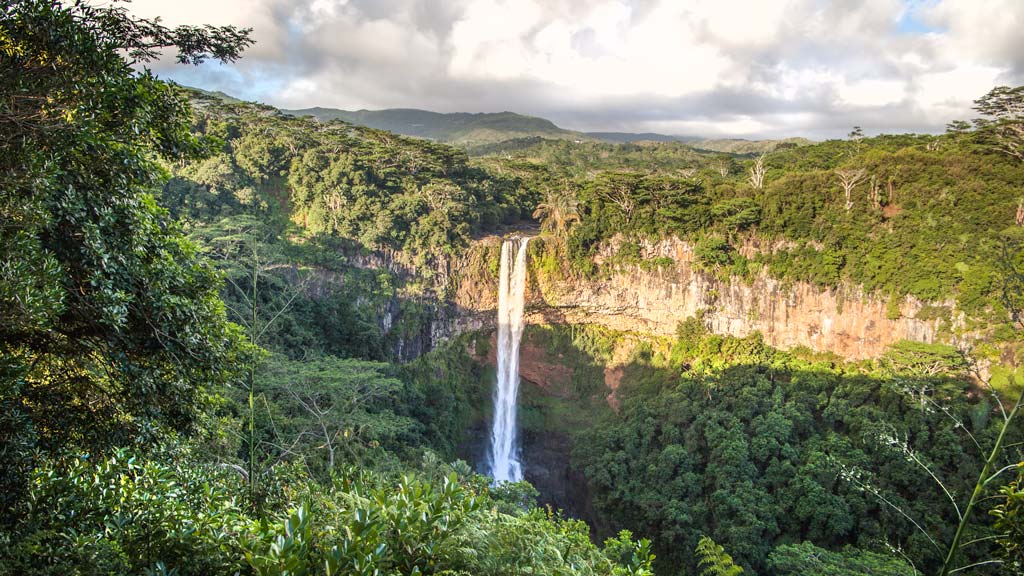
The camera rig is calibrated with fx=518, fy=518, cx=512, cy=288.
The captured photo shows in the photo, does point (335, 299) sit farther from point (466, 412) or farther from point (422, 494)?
point (422, 494)

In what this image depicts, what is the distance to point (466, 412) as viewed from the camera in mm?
23250

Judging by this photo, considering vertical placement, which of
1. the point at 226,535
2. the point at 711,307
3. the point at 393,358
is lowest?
the point at 393,358

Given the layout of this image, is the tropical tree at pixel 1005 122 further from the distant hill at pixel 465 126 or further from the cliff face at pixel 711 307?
the distant hill at pixel 465 126

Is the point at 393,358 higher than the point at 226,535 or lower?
lower

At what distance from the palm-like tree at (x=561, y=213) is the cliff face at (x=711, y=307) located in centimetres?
212

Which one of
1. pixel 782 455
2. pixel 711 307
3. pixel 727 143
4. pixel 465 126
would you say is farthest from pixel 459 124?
pixel 782 455

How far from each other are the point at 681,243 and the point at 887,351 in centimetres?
795

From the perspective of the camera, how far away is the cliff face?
1662cm

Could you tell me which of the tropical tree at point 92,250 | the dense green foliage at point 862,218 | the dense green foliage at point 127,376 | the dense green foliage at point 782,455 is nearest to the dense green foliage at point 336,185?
the dense green foliage at point 862,218

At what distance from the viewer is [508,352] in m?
24.3

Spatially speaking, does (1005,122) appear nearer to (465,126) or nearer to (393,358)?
(393,358)

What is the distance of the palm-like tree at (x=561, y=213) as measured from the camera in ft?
77.2

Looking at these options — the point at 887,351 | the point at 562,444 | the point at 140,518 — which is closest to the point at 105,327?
the point at 140,518

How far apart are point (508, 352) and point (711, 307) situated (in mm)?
9192
